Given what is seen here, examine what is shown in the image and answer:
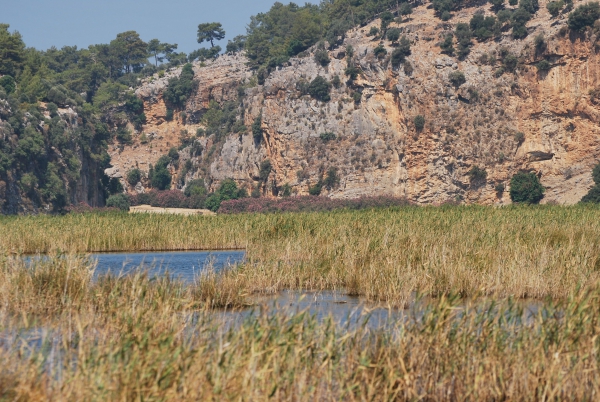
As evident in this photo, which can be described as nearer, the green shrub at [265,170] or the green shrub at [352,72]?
the green shrub at [352,72]

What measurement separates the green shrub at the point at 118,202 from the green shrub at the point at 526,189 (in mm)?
40319

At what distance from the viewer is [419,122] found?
77250mm

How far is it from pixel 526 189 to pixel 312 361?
66.2m

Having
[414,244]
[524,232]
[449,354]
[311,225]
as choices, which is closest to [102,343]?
[449,354]

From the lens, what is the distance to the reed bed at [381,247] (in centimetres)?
1368

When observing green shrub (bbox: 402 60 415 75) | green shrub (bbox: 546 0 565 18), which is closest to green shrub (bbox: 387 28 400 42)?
green shrub (bbox: 402 60 415 75)

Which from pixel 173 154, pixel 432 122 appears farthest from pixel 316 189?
pixel 173 154

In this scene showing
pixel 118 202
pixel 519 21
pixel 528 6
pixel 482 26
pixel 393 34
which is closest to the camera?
pixel 519 21

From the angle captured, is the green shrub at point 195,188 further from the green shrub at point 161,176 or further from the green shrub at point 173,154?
the green shrub at point 173,154

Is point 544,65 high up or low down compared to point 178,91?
down

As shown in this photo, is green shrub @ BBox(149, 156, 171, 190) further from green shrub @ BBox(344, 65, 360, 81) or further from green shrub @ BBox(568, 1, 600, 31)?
green shrub @ BBox(568, 1, 600, 31)

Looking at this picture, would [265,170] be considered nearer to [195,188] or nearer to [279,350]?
[195,188]

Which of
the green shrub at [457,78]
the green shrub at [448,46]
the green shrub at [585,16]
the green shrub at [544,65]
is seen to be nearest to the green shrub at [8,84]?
the green shrub at [448,46]

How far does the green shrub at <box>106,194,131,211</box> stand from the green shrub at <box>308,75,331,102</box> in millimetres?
23834
